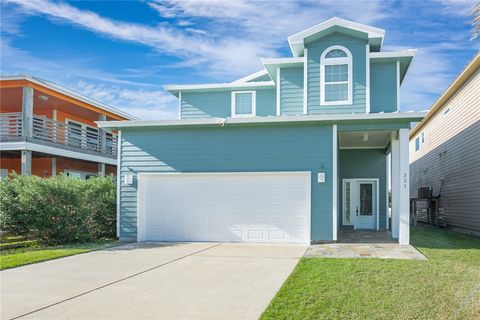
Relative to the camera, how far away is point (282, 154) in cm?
1237

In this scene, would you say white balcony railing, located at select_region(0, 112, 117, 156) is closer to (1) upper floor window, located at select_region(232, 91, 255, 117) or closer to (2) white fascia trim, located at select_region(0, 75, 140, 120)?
(2) white fascia trim, located at select_region(0, 75, 140, 120)

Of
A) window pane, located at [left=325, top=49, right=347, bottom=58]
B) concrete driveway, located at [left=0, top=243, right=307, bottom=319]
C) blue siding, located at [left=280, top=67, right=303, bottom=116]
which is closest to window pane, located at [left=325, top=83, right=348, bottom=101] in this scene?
window pane, located at [left=325, top=49, right=347, bottom=58]

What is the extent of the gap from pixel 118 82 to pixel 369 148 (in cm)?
1092

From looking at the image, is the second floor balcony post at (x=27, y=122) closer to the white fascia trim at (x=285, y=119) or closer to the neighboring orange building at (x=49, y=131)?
the neighboring orange building at (x=49, y=131)

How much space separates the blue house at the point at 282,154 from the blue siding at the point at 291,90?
4 cm

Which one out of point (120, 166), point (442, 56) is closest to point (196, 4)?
point (120, 166)

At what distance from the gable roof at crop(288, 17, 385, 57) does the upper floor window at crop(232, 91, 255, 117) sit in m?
3.83

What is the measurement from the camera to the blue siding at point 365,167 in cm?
1725

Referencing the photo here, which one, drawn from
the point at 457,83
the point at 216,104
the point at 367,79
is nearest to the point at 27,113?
the point at 216,104

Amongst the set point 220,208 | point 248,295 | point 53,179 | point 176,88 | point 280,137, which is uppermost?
point 176,88

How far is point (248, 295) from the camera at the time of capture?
6.34 metres

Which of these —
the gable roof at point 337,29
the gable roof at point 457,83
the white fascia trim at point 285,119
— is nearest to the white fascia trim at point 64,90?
the white fascia trim at point 285,119

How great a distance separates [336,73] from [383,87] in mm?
1742

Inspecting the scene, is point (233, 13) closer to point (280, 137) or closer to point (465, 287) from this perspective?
point (280, 137)
